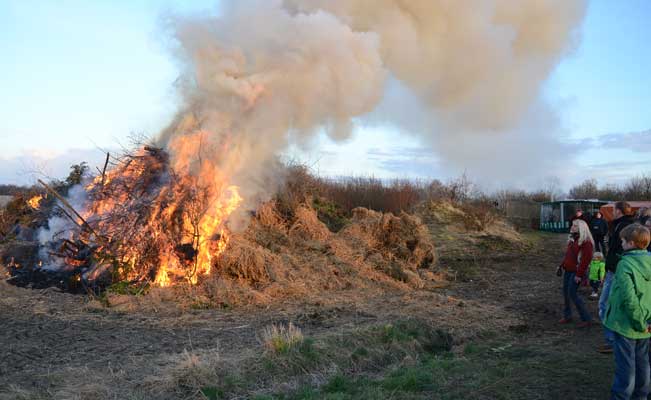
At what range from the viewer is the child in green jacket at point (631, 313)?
4438mm

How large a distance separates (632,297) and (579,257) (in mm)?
4077

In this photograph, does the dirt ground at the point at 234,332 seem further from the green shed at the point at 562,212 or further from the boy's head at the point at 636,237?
the green shed at the point at 562,212

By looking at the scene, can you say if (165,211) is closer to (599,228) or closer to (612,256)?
(612,256)

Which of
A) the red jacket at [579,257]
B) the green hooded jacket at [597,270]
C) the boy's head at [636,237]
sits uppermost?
the boy's head at [636,237]

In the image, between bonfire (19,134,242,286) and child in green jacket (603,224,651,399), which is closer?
child in green jacket (603,224,651,399)

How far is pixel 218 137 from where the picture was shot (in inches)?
495

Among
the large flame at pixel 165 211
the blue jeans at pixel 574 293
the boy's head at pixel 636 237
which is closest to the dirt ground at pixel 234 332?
the blue jeans at pixel 574 293

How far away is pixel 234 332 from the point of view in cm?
842

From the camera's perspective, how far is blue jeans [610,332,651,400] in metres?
4.50

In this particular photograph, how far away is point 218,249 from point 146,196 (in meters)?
2.11

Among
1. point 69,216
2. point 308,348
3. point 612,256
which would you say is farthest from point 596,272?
point 69,216

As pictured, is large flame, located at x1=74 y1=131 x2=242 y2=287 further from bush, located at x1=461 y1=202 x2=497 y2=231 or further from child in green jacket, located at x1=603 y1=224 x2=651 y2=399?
bush, located at x1=461 y1=202 x2=497 y2=231

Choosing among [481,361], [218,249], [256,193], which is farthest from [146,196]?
[481,361]

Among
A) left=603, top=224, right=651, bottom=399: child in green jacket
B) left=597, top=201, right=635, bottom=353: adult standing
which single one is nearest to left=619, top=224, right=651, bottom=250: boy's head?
left=603, top=224, right=651, bottom=399: child in green jacket
